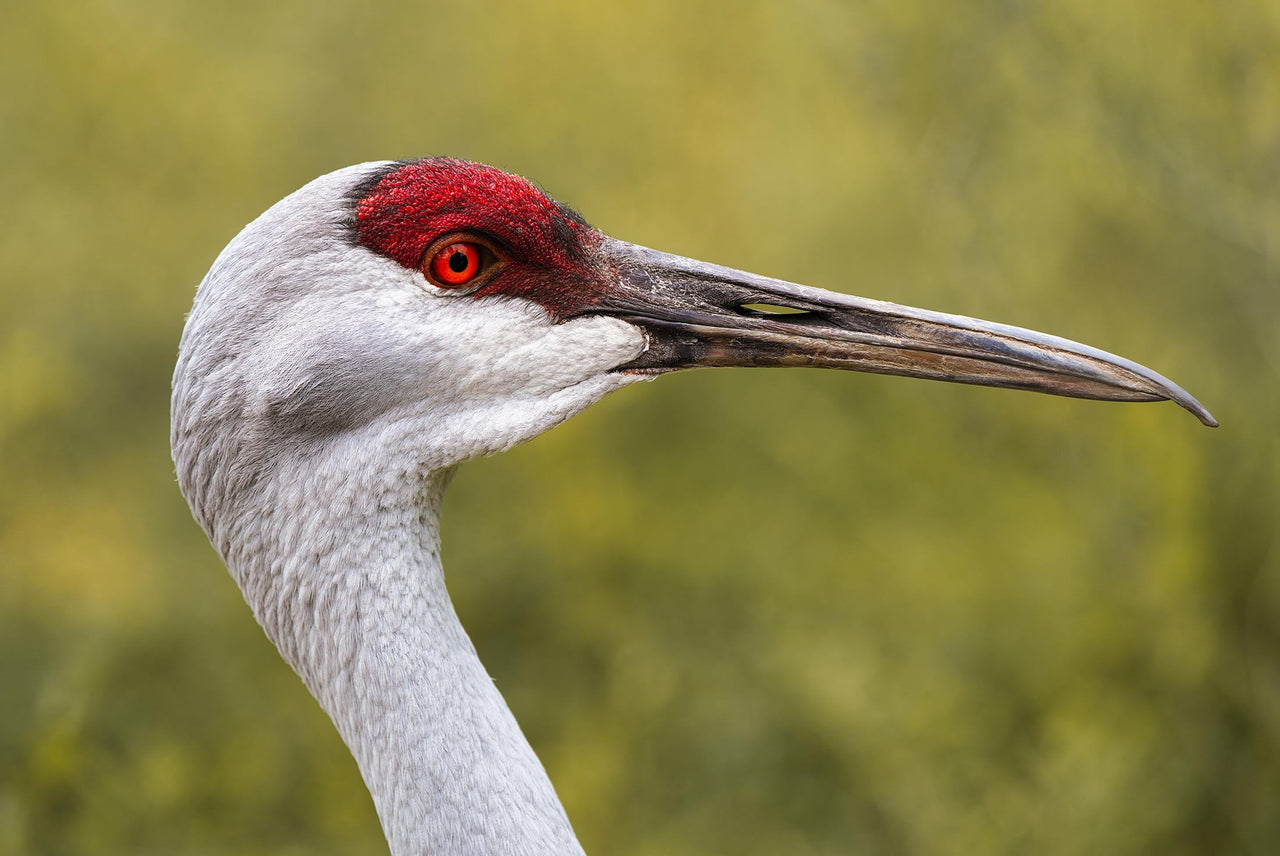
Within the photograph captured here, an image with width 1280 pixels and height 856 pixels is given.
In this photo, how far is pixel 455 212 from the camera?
207cm

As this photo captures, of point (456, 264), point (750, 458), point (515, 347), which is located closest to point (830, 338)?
point (515, 347)

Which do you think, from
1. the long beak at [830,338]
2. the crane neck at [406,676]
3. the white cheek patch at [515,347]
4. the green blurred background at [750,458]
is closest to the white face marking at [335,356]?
the white cheek patch at [515,347]

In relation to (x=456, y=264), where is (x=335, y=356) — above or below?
below

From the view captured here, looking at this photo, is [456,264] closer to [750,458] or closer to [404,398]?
[404,398]

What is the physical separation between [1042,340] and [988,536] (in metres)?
3.76

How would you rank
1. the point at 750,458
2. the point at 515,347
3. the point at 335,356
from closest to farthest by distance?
1. the point at 335,356
2. the point at 515,347
3. the point at 750,458

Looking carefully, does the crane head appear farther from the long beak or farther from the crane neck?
the crane neck

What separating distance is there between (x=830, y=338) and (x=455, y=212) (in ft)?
2.34

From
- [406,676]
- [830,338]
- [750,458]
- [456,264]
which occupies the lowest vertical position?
→ [406,676]

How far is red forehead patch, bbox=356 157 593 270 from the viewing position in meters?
2.05

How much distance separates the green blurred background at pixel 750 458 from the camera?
4602mm

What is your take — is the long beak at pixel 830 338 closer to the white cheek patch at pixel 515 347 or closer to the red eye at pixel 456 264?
the white cheek patch at pixel 515 347

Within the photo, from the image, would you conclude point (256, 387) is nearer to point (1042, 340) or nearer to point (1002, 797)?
point (1042, 340)

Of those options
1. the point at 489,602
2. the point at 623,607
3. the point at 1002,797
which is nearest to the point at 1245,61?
the point at 1002,797
